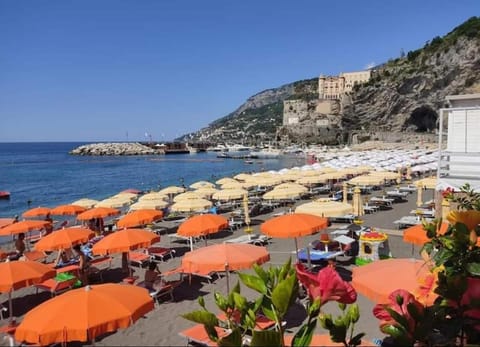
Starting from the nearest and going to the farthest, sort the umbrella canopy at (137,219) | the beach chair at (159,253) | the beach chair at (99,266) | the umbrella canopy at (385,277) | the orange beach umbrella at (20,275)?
1. the umbrella canopy at (385,277)
2. the orange beach umbrella at (20,275)
3. the beach chair at (99,266)
4. the beach chair at (159,253)
5. the umbrella canopy at (137,219)

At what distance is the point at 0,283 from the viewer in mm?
7477

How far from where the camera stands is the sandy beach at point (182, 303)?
7535 mm

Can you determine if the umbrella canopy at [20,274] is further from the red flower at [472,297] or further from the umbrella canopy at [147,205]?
the umbrella canopy at [147,205]

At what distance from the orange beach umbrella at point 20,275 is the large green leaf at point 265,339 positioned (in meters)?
7.44

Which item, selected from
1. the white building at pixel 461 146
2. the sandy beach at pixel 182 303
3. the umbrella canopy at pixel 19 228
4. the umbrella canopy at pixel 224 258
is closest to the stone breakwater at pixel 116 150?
the umbrella canopy at pixel 19 228

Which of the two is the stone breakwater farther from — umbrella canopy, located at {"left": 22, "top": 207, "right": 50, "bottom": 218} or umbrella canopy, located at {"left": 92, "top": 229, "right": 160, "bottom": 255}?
umbrella canopy, located at {"left": 92, "top": 229, "right": 160, "bottom": 255}

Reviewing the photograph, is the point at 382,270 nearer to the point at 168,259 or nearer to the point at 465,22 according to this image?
the point at 168,259

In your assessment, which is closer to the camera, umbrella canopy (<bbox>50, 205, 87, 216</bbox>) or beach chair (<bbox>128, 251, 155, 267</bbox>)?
beach chair (<bbox>128, 251, 155, 267</bbox>)

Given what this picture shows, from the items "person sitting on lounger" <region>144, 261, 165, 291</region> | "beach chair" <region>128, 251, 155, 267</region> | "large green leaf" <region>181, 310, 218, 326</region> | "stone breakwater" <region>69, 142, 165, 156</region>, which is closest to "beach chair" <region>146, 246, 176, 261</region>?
"beach chair" <region>128, 251, 155, 267</region>

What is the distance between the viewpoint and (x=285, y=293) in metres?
1.74

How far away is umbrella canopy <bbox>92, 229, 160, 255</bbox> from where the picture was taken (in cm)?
964

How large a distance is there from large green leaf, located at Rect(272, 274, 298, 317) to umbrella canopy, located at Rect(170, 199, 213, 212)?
46.3ft

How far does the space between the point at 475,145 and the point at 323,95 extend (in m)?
140

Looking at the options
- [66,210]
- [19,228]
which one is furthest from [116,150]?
[19,228]
